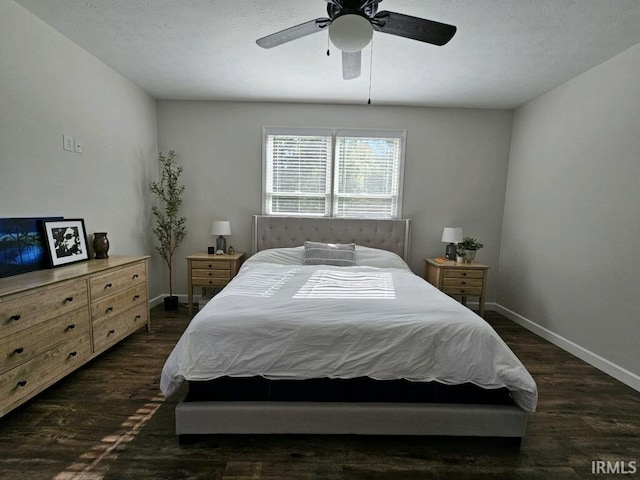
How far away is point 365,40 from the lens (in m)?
1.60

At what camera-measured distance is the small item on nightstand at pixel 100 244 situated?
2750mm

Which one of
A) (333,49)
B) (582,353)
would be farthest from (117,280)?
(582,353)

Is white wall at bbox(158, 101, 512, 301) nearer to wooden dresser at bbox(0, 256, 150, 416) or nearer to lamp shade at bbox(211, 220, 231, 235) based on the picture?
lamp shade at bbox(211, 220, 231, 235)

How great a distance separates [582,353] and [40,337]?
435cm

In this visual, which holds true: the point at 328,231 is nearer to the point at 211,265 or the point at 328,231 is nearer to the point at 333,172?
the point at 333,172

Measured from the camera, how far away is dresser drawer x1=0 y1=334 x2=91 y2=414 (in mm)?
1649

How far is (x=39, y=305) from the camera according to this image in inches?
71.6

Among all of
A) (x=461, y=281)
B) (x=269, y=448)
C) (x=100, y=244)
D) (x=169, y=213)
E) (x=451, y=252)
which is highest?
(x=169, y=213)

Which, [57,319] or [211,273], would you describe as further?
[211,273]

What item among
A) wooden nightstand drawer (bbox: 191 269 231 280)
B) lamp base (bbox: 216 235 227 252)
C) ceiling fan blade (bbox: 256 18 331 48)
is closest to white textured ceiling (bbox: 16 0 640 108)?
ceiling fan blade (bbox: 256 18 331 48)

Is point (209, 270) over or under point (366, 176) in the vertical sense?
under

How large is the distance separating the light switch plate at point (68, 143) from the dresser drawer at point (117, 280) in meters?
1.14

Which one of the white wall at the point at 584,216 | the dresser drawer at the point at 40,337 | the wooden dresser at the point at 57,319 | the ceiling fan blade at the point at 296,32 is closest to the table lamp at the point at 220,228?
the wooden dresser at the point at 57,319

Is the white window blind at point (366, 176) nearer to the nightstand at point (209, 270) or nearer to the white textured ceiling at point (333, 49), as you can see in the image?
the white textured ceiling at point (333, 49)
